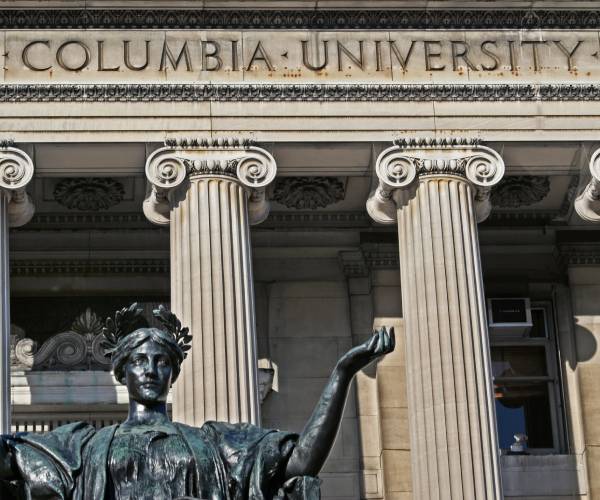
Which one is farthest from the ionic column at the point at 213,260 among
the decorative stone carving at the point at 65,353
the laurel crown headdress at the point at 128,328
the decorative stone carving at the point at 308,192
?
the laurel crown headdress at the point at 128,328

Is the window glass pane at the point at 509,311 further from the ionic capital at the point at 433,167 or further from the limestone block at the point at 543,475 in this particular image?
the ionic capital at the point at 433,167

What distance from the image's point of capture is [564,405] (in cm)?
3078

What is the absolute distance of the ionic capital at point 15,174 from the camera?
26.8 metres

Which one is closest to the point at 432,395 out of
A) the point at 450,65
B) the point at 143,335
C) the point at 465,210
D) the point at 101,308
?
the point at 465,210

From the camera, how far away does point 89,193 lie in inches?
1178

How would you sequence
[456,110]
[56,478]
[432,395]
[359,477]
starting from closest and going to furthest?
1. [56,478]
2. [432,395]
3. [456,110]
4. [359,477]

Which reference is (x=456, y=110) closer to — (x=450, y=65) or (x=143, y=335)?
(x=450, y=65)

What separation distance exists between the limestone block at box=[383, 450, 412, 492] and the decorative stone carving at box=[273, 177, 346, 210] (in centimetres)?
373

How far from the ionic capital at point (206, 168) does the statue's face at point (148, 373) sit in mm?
17084

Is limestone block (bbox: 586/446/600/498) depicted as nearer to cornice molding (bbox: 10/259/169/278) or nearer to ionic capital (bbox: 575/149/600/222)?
ionic capital (bbox: 575/149/600/222)

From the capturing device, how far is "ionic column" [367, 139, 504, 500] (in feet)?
84.7

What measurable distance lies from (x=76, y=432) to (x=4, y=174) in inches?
684

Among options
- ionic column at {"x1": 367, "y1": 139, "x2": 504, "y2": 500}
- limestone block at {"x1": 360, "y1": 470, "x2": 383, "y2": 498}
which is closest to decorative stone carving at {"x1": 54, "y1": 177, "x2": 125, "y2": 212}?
ionic column at {"x1": 367, "y1": 139, "x2": 504, "y2": 500}

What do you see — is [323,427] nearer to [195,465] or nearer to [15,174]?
[195,465]
